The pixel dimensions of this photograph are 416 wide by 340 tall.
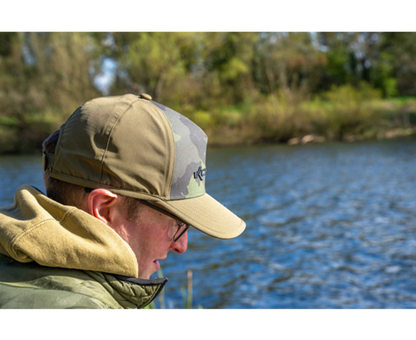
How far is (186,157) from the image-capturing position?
1445 millimetres

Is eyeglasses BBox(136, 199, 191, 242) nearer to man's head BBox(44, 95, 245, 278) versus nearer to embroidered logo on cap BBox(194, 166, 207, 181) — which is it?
man's head BBox(44, 95, 245, 278)

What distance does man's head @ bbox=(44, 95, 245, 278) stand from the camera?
1322mm

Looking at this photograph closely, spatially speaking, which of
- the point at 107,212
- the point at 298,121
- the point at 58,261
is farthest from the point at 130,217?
the point at 298,121

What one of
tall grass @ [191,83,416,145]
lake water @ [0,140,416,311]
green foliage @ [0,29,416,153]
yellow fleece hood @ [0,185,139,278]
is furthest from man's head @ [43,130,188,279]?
tall grass @ [191,83,416,145]

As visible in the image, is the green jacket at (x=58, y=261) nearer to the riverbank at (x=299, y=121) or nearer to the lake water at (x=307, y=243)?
the lake water at (x=307, y=243)

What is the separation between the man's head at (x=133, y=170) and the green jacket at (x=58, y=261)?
0.13 m

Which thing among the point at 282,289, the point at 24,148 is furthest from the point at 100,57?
the point at 282,289

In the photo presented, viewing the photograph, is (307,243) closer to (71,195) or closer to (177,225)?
(177,225)

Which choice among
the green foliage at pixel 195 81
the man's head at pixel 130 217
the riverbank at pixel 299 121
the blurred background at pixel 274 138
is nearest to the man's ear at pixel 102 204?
the man's head at pixel 130 217

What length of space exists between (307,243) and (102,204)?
12.4 meters

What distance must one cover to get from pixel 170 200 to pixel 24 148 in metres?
32.4

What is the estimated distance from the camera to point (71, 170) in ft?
4.42

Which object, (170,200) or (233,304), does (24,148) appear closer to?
(233,304)

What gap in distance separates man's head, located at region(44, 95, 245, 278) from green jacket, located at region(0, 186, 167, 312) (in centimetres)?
13
